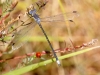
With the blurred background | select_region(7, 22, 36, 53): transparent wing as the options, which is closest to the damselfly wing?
select_region(7, 22, 36, 53): transparent wing

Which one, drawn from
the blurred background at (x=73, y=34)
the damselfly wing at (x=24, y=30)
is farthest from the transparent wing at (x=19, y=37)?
the blurred background at (x=73, y=34)

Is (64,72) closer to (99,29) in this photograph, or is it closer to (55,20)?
(99,29)

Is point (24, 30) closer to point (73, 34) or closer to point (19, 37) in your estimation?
point (19, 37)

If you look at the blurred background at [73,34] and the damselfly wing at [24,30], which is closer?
the damselfly wing at [24,30]

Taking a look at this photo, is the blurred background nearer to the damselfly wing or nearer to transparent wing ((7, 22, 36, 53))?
the damselfly wing

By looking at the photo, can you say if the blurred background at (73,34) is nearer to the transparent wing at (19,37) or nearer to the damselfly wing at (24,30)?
the damselfly wing at (24,30)

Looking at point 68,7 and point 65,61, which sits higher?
point 68,7

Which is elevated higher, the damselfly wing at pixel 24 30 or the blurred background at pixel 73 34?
the damselfly wing at pixel 24 30

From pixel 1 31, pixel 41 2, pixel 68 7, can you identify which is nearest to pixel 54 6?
pixel 68 7

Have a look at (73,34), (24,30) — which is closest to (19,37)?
(24,30)

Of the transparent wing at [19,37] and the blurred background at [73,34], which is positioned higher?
the transparent wing at [19,37]

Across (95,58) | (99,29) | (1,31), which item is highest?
(1,31)
